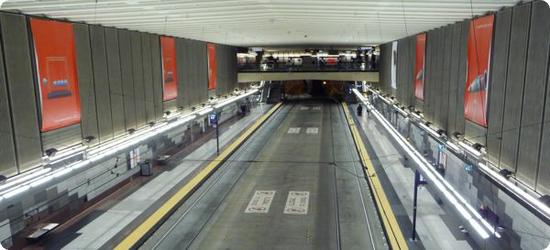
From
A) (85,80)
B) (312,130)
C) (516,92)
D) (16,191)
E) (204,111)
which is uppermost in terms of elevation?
(85,80)

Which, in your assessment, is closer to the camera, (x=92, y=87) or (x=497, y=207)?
(x=497, y=207)

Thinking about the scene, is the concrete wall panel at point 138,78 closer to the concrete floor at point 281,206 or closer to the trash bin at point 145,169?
the trash bin at point 145,169

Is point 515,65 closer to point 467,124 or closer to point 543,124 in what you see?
point 543,124

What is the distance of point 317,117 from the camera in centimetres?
2858

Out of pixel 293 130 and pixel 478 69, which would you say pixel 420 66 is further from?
pixel 293 130

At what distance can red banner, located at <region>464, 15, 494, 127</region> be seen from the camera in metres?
8.91

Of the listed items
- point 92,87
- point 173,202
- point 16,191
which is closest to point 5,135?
point 16,191

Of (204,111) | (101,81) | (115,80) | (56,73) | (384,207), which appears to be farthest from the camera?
(204,111)

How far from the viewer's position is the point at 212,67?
23.1 m

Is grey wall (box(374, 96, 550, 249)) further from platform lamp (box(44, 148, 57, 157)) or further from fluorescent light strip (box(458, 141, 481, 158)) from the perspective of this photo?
platform lamp (box(44, 148, 57, 157))

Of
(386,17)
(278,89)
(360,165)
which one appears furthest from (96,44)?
(278,89)

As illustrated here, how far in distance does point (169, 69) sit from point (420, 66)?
994 cm

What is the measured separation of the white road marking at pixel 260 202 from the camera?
11.0m

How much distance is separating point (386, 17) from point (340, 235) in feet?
18.5
